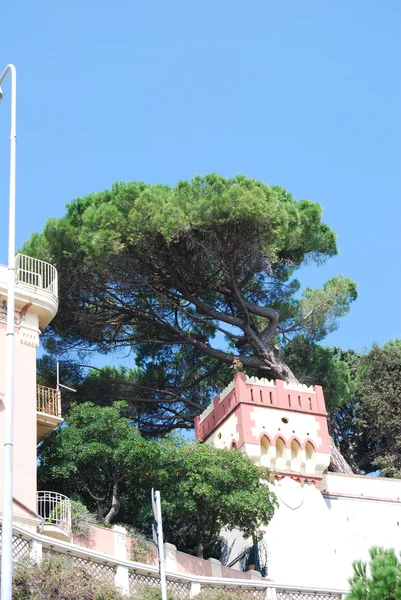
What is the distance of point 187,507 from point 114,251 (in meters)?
10.1

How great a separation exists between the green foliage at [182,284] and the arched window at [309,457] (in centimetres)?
428

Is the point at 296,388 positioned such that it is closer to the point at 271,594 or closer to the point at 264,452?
the point at 264,452

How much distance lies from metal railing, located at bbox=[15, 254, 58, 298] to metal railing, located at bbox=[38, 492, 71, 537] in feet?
17.1

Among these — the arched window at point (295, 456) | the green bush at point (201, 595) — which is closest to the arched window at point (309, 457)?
the arched window at point (295, 456)

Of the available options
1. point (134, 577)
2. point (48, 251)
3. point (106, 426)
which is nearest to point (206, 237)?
point (48, 251)

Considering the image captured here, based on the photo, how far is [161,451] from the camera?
26766 mm

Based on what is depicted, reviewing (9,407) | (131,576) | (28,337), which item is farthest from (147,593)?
(28,337)

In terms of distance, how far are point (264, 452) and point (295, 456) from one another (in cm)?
98

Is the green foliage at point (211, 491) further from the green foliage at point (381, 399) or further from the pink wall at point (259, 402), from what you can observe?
the green foliage at point (381, 399)

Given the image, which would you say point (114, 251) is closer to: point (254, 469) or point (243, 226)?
point (243, 226)

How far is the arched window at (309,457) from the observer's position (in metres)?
30.3

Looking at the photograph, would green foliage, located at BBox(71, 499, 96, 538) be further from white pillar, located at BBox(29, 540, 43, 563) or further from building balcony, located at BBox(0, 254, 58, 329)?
white pillar, located at BBox(29, 540, 43, 563)

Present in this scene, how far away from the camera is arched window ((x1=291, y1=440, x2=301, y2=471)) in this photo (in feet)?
98.8

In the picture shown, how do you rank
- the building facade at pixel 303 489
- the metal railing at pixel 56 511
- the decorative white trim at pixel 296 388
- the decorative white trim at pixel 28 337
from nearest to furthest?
1. the metal railing at pixel 56 511
2. the decorative white trim at pixel 28 337
3. the building facade at pixel 303 489
4. the decorative white trim at pixel 296 388
